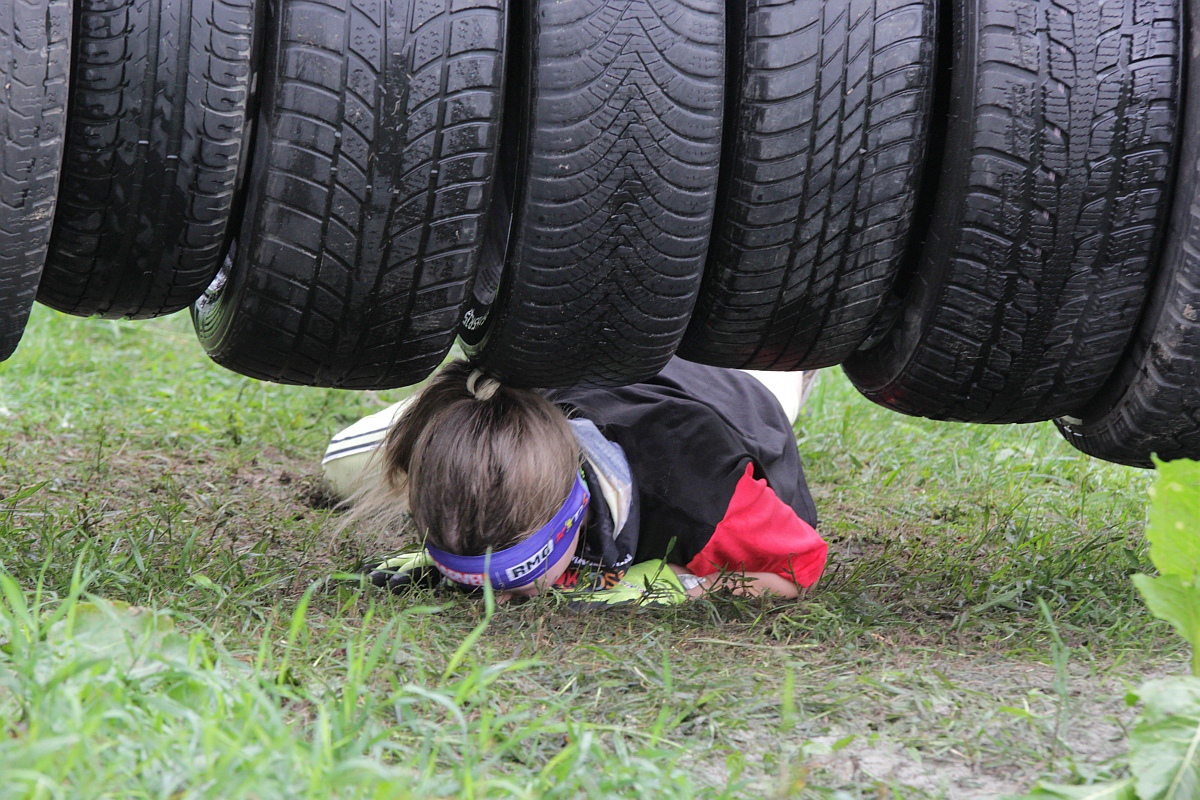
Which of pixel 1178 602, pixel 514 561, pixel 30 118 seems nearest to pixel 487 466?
pixel 514 561

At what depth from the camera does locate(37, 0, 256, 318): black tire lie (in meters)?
2.00

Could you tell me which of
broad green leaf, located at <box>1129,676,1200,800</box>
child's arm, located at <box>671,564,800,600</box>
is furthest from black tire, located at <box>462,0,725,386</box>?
broad green leaf, located at <box>1129,676,1200,800</box>

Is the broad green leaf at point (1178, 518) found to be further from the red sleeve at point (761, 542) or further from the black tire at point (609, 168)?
the red sleeve at point (761, 542)

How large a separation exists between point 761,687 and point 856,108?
3.60 feet

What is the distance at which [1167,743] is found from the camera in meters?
1.66

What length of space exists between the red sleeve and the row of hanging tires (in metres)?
0.63

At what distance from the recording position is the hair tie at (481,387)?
2742 millimetres

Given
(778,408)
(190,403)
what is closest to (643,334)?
(778,408)

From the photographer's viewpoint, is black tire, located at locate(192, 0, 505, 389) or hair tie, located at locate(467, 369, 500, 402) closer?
black tire, located at locate(192, 0, 505, 389)

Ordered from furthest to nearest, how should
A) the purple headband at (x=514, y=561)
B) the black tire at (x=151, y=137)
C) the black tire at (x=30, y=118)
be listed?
the purple headband at (x=514, y=561), the black tire at (x=151, y=137), the black tire at (x=30, y=118)

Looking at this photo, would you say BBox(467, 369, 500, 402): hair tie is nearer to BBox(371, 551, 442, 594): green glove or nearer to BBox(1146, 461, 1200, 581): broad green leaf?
BBox(371, 551, 442, 594): green glove

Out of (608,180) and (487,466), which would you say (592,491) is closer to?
(487,466)

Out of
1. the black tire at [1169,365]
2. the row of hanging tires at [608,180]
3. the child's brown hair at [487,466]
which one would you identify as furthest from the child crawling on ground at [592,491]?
the black tire at [1169,365]

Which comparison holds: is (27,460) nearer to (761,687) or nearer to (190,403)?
(190,403)
